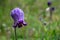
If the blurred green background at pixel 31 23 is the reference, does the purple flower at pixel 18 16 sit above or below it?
above

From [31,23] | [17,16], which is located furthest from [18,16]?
[31,23]

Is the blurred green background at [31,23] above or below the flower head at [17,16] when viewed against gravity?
below

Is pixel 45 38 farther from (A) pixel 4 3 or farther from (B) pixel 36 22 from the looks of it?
(A) pixel 4 3

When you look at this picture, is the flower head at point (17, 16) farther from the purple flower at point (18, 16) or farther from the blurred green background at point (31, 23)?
the blurred green background at point (31, 23)

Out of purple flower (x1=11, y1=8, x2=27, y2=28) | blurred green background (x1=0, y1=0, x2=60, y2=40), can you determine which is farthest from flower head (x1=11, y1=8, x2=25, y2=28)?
blurred green background (x1=0, y1=0, x2=60, y2=40)

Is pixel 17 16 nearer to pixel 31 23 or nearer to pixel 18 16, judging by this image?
pixel 18 16

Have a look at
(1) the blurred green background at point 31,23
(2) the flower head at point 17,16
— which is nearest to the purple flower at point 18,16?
(2) the flower head at point 17,16

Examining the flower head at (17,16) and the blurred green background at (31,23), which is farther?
the blurred green background at (31,23)

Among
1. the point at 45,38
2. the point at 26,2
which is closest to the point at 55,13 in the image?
the point at 26,2
